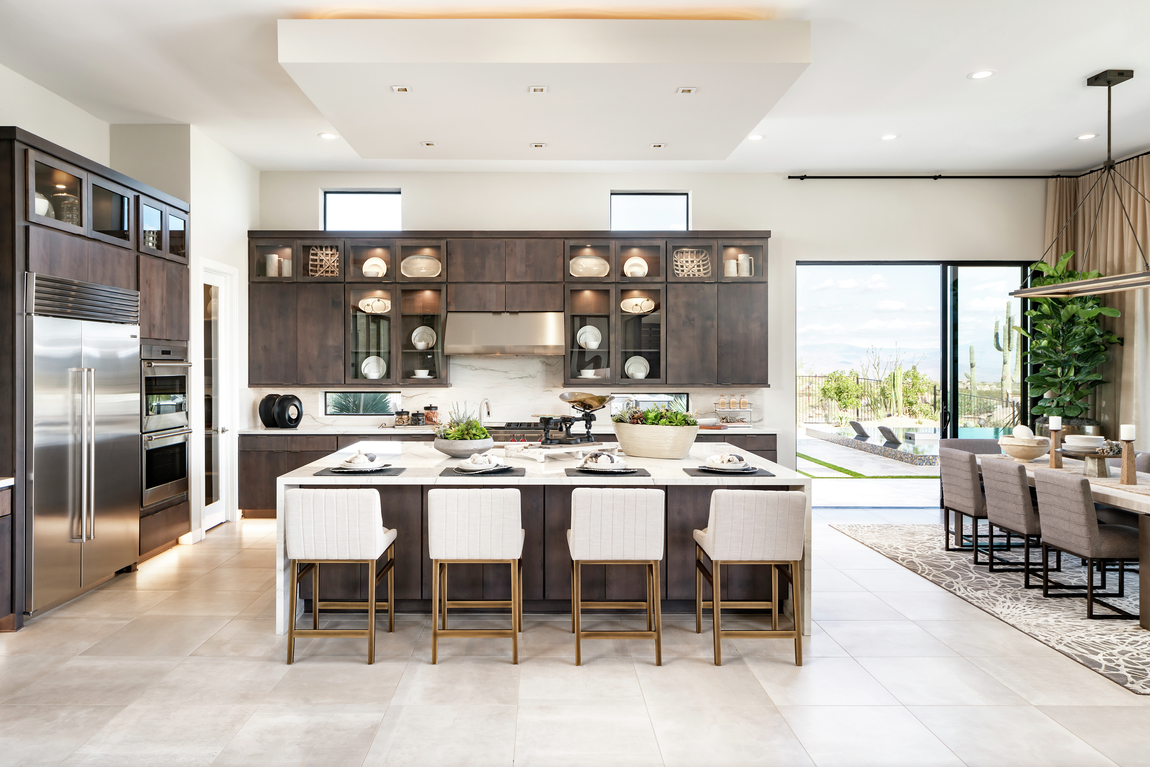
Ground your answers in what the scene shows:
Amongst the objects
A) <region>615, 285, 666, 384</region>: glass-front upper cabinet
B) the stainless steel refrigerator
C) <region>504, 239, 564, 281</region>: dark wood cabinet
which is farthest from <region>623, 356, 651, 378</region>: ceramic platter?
the stainless steel refrigerator

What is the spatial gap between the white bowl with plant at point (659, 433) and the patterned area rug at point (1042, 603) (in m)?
1.95

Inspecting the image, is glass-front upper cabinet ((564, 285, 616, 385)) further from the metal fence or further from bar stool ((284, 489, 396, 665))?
bar stool ((284, 489, 396, 665))

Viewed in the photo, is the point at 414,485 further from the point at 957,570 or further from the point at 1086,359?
the point at 1086,359

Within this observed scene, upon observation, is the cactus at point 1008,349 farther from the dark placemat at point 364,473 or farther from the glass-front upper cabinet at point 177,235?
the glass-front upper cabinet at point 177,235

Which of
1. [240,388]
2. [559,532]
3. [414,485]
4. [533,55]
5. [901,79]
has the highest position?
[901,79]

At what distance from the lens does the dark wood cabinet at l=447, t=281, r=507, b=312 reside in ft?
20.3

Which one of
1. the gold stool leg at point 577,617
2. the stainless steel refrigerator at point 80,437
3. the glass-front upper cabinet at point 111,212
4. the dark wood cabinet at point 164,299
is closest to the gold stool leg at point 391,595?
the gold stool leg at point 577,617

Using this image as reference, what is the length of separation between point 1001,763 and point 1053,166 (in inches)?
236

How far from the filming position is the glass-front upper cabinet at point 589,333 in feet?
20.5

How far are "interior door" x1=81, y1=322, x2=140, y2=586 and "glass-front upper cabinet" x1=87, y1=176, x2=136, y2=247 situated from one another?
1.87 feet

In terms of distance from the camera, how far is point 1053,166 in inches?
247

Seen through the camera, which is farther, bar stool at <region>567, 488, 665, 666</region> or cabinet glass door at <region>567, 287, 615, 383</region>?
cabinet glass door at <region>567, 287, 615, 383</region>

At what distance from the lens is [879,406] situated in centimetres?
662

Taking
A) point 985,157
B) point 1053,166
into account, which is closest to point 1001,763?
point 985,157
